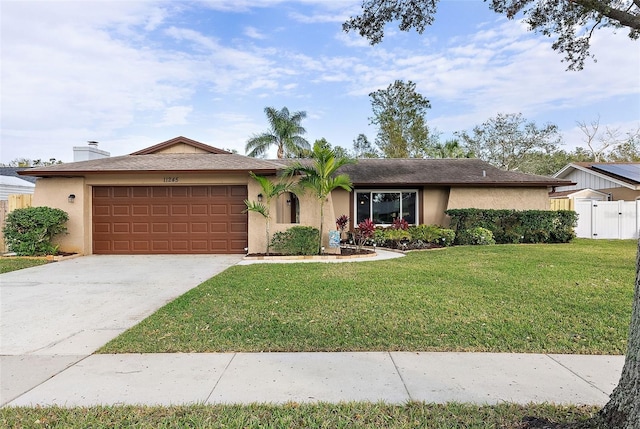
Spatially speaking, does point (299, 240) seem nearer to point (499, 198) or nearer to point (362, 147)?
point (499, 198)

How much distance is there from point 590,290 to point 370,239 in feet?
27.2

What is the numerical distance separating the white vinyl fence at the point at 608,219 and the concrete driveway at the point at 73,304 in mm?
16263

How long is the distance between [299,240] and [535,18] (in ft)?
27.6

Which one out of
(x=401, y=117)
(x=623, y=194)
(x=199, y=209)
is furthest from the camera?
(x=401, y=117)

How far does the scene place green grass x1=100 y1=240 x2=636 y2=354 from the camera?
4352mm

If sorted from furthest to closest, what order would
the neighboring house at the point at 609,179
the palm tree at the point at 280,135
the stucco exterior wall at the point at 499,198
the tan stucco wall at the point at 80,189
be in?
1. the palm tree at the point at 280,135
2. the neighboring house at the point at 609,179
3. the stucco exterior wall at the point at 499,198
4. the tan stucco wall at the point at 80,189

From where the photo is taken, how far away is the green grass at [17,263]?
996 centimetres

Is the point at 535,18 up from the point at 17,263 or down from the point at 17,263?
up

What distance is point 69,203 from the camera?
41.3ft

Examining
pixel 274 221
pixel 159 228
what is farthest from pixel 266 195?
pixel 159 228

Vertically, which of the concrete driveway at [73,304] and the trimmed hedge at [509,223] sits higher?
the trimmed hedge at [509,223]

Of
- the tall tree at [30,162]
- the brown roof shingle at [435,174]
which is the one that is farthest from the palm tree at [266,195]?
the tall tree at [30,162]

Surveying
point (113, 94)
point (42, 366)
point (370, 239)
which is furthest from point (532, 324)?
point (113, 94)

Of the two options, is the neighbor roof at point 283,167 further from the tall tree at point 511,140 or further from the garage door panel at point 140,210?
the tall tree at point 511,140
